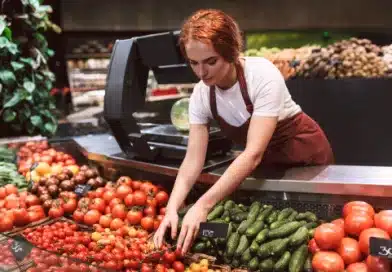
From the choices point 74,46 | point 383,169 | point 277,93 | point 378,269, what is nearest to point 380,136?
point 383,169

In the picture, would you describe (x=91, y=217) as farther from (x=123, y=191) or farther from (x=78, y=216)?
(x=123, y=191)

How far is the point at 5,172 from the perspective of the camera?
12.7 ft

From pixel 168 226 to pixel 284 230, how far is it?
599 millimetres

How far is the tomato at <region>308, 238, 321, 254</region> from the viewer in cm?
197

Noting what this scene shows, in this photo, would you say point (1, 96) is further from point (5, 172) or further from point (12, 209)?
point (12, 209)

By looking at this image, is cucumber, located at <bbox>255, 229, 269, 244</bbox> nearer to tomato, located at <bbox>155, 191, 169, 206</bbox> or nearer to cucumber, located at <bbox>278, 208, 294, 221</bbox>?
cucumber, located at <bbox>278, 208, 294, 221</bbox>

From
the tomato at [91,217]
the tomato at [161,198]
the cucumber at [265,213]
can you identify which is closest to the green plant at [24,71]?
the tomato at [91,217]

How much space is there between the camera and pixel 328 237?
189cm

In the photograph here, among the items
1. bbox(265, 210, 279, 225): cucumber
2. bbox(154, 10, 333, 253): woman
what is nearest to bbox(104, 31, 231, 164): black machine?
bbox(154, 10, 333, 253): woman

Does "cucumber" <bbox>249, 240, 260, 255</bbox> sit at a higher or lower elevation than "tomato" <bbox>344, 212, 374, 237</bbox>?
lower

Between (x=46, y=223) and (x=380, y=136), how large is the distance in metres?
4.52

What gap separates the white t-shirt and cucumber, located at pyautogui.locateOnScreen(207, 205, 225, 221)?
0.49 m

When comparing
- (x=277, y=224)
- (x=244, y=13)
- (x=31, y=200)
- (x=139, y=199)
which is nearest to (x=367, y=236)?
(x=277, y=224)

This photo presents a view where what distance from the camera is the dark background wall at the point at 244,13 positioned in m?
9.09
